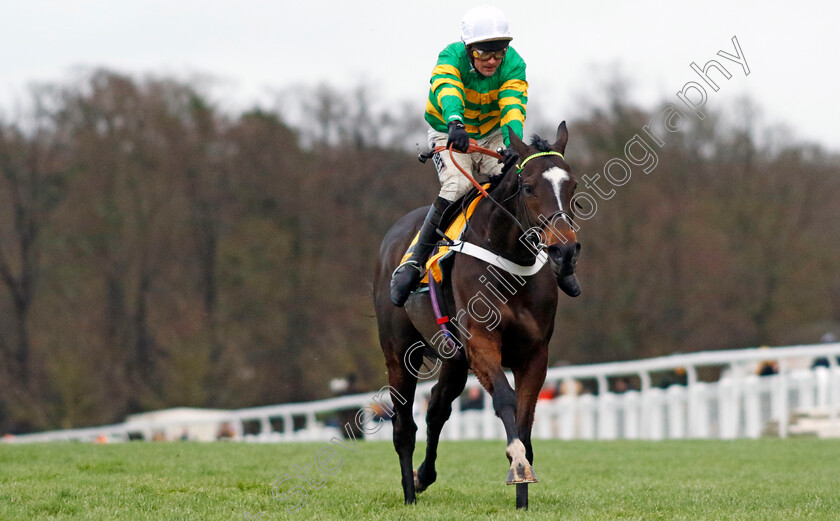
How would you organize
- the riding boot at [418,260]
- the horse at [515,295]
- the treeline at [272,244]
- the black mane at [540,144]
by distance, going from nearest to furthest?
the horse at [515,295], the black mane at [540,144], the riding boot at [418,260], the treeline at [272,244]

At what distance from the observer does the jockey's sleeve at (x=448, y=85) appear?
757 centimetres

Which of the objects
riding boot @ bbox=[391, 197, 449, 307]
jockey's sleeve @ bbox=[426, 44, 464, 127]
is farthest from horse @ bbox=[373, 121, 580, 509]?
jockey's sleeve @ bbox=[426, 44, 464, 127]

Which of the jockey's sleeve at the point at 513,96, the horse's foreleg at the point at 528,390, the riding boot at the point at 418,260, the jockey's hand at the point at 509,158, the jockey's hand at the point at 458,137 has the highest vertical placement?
the jockey's sleeve at the point at 513,96

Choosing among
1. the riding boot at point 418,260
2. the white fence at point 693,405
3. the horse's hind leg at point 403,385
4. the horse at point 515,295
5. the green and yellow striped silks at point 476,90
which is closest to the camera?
the horse at point 515,295

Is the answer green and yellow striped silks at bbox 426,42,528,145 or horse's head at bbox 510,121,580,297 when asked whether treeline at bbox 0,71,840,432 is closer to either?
green and yellow striped silks at bbox 426,42,528,145

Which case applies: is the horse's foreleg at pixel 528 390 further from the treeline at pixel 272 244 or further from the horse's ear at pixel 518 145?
the treeline at pixel 272 244

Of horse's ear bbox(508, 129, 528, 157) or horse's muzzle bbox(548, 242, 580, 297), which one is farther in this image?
horse's ear bbox(508, 129, 528, 157)

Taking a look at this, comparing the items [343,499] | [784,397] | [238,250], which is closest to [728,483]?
[343,499]

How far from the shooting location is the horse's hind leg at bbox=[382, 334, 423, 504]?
319 inches

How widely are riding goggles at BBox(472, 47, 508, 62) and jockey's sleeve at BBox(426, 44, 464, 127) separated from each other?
0.17 meters

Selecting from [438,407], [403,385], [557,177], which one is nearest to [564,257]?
[557,177]

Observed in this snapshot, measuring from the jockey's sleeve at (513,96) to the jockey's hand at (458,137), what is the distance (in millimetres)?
348

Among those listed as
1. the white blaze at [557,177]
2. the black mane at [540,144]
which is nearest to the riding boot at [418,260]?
the black mane at [540,144]

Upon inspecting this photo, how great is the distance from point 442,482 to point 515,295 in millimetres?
2587
